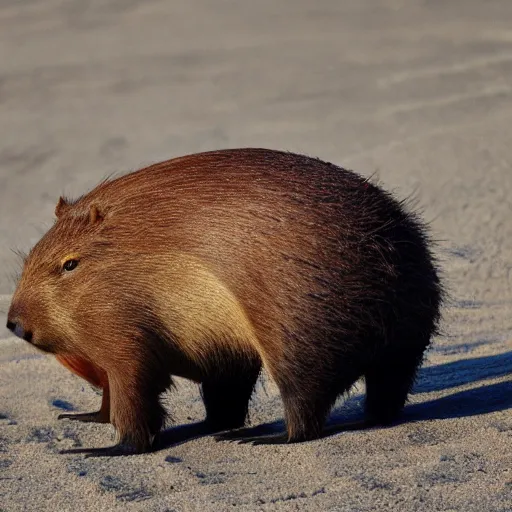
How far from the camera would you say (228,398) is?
570 centimetres

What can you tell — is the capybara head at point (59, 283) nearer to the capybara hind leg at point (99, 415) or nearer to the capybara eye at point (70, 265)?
the capybara eye at point (70, 265)

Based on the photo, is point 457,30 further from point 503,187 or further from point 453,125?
point 503,187

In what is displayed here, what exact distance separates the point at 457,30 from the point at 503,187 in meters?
4.70

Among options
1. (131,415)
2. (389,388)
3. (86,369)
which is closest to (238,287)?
(131,415)

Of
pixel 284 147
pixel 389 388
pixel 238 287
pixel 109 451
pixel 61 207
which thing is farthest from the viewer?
pixel 284 147

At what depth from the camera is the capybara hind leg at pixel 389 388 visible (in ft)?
17.6

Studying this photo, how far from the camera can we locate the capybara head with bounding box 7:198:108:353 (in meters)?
5.36

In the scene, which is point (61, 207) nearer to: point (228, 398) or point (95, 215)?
point (95, 215)

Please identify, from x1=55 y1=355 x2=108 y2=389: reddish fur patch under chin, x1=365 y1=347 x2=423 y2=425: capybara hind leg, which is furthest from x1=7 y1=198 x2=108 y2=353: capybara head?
x1=365 y1=347 x2=423 y2=425: capybara hind leg

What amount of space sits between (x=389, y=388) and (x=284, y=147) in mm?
5993

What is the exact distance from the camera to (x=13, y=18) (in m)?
14.6

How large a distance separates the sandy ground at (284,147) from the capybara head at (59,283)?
55cm

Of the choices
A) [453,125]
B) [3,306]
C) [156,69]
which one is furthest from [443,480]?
[156,69]

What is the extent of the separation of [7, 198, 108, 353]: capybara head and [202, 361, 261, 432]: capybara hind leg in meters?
0.76
